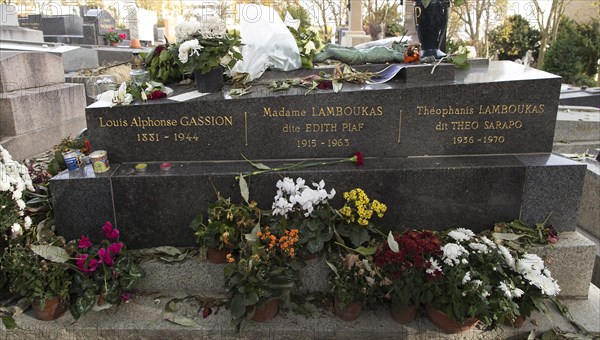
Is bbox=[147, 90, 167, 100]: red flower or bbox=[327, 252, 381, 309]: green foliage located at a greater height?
bbox=[147, 90, 167, 100]: red flower

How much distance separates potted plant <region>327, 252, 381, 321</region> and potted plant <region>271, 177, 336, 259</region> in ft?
0.73

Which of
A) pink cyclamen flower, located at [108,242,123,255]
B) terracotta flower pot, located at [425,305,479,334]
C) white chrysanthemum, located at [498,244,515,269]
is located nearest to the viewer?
terracotta flower pot, located at [425,305,479,334]

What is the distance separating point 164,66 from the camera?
15.4 ft

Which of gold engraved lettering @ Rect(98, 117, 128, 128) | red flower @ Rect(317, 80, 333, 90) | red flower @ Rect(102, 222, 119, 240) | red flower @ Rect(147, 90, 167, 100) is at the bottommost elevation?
red flower @ Rect(102, 222, 119, 240)

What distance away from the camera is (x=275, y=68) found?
504 centimetres

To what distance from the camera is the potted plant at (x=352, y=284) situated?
10.8ft

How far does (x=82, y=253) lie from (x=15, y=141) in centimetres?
359

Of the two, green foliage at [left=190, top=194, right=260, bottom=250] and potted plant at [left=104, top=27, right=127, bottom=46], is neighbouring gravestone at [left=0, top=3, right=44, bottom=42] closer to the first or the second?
potted plant at [left=104, top=27, right=127, bottom=46]

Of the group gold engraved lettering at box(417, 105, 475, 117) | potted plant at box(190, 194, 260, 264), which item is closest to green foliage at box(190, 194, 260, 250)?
potted plant at box(190, 194, 260, 264)

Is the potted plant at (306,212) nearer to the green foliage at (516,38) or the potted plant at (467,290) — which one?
the potted plant at (467,290)

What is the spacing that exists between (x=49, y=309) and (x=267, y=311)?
62.8 inches

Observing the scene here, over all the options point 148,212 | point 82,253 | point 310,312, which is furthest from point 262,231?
point 82,253

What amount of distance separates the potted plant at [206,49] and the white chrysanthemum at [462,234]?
242 centimetres

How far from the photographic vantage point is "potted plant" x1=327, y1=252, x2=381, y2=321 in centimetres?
329
